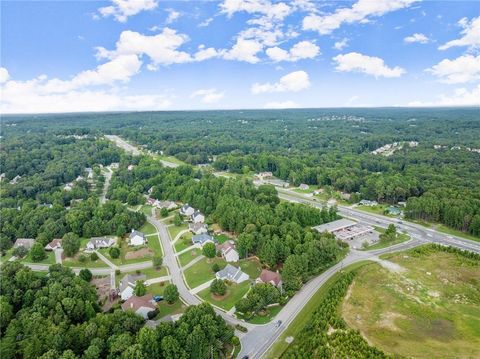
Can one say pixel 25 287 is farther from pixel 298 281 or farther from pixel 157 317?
pixel 298 281

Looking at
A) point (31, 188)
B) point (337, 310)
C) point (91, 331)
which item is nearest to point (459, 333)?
point (337, 310)

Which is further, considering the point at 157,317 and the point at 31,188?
the point at 31,188

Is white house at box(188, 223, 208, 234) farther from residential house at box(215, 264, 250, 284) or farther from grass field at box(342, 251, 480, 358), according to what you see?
grass field at box(342, 251, 480, 358)

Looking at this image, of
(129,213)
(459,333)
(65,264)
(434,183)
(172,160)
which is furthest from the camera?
(172,160)

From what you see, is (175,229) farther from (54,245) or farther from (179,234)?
(54,245)

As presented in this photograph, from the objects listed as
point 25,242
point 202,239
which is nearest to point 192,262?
point 202,239

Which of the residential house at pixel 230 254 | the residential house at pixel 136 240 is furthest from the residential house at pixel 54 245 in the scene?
the residential house at pixel 230 254
